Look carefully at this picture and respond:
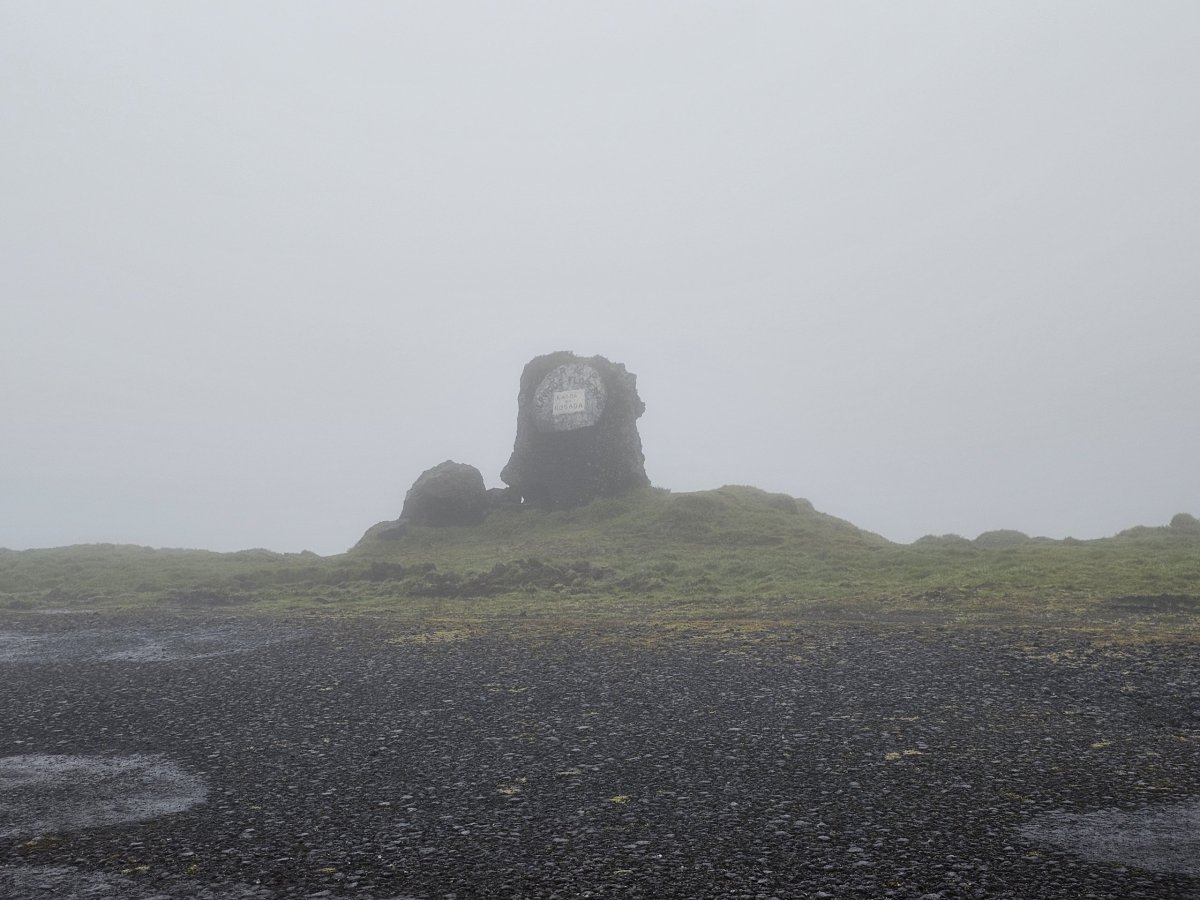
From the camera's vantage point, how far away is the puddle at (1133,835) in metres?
7.02

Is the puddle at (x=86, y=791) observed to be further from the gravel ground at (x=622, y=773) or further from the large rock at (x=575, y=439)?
the large rock at (x=575, y=439)

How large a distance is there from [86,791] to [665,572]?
73.2 feet

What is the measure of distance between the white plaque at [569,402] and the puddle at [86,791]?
33.6 meters

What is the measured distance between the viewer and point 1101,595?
72.0 ft

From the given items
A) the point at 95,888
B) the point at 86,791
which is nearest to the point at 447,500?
the point at 86,791

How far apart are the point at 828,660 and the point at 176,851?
34.3 feet

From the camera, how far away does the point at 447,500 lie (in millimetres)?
42188

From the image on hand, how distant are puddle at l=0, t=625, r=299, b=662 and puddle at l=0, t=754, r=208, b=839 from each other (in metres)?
7.30

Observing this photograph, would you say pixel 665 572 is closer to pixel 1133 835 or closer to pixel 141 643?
pixel 141 643

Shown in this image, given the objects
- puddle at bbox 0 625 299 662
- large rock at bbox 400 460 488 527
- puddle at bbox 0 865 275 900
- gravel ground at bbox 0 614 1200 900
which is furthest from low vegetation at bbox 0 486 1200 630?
puddle at bbox 0 865 275 900

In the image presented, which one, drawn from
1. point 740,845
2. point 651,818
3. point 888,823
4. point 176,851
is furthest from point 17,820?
point 888,823

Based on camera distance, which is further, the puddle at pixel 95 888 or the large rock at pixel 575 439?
the large rock at pixel 575 439

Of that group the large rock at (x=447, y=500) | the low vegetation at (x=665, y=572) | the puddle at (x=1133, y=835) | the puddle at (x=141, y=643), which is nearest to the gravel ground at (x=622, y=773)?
the puddle at (x=1133, y=835)

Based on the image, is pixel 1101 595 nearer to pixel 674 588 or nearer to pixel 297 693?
pixel 674 588
